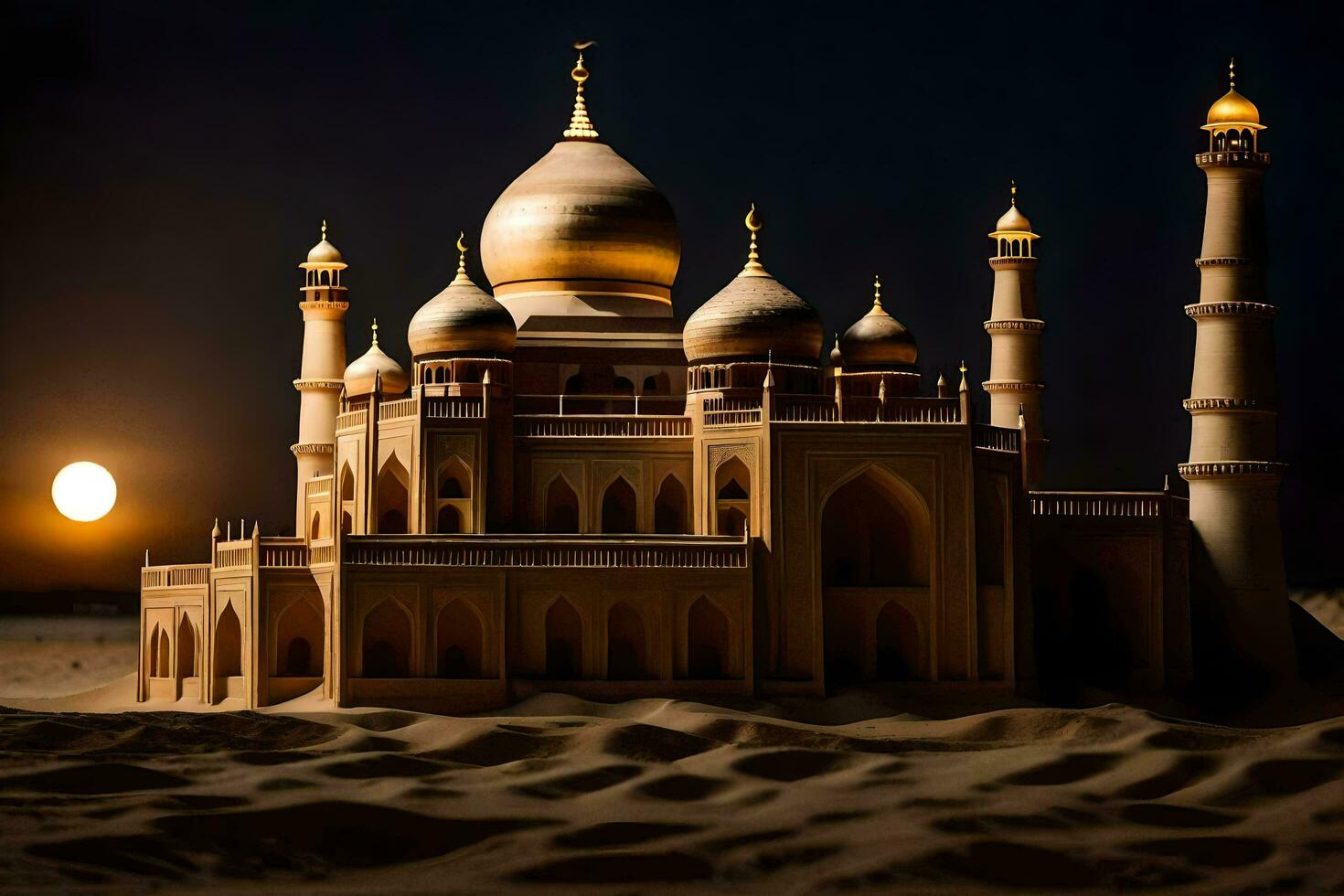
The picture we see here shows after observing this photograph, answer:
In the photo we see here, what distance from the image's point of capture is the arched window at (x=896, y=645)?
29.9m

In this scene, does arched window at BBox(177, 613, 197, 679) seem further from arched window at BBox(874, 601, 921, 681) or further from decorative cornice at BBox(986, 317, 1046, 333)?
decorative cornice at BBox(986, 317, 1046, 333)

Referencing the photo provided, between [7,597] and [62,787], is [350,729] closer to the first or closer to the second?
[62,787]

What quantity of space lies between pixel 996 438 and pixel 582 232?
7.28 meters

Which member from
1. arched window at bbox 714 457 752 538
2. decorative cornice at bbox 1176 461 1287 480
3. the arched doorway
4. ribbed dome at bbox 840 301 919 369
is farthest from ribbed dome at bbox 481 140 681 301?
decorative cornice at bbox 1176 461 1287 480

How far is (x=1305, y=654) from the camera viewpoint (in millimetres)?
33969

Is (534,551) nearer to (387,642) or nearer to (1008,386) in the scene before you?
(387,642)

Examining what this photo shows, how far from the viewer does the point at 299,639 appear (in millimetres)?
29859

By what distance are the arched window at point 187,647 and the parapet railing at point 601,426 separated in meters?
5.45

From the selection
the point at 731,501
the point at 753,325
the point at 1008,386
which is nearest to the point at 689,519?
the point at 731,501

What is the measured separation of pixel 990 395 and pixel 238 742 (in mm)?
16659

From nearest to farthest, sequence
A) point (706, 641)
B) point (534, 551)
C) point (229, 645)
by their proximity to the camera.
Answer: point (534, 551), point (706, 641), point (229, 645)

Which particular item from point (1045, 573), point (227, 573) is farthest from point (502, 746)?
point (1045, 573)

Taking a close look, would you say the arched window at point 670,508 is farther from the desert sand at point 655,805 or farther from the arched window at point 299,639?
the desert sand at point 655,805

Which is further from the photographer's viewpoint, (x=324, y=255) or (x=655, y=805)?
(x=324, y=255)
